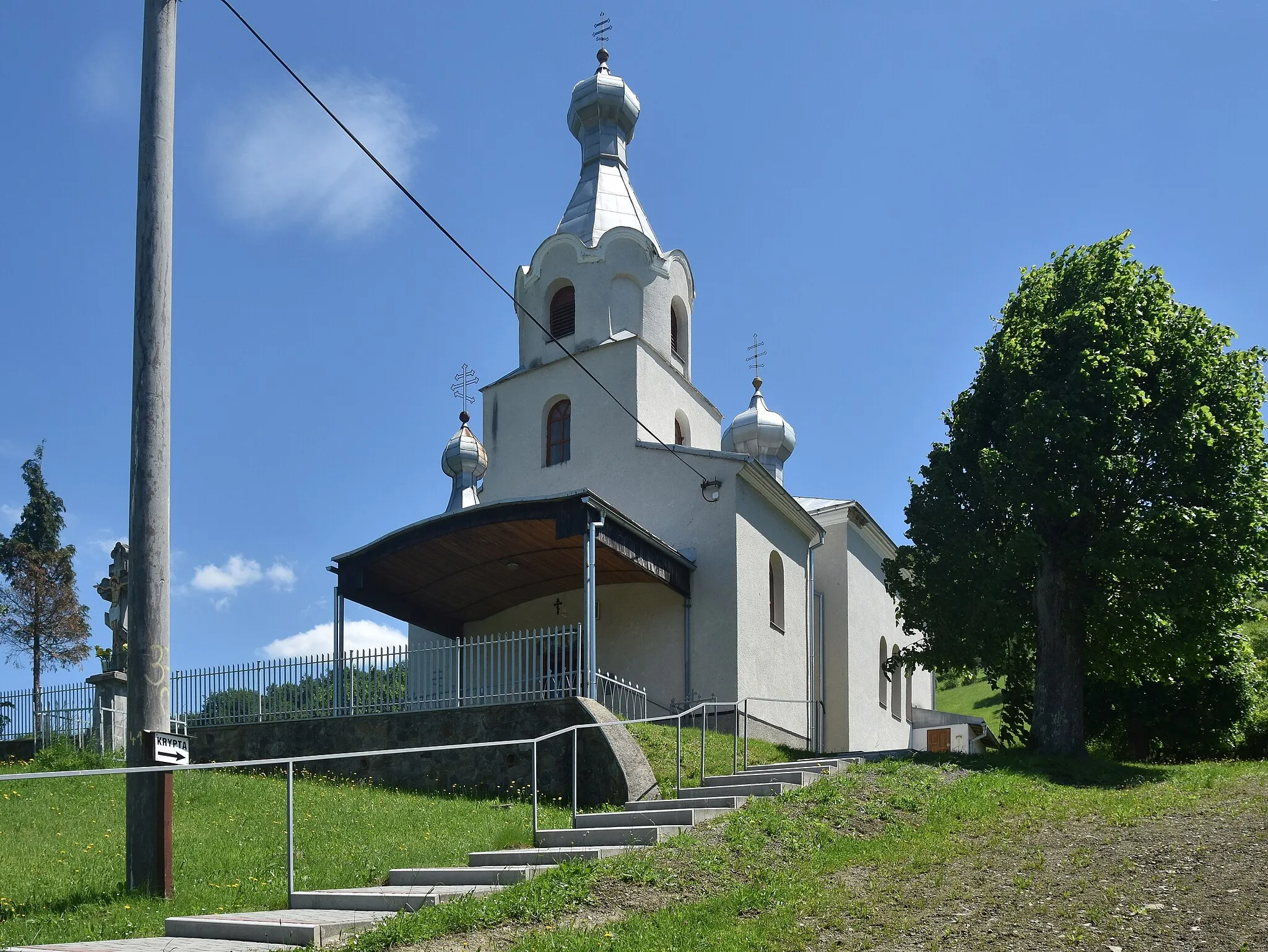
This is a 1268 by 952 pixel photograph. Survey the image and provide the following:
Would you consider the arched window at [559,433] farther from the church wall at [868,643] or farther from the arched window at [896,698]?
the arched window at [896,698]

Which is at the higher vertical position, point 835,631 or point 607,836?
point 835,631

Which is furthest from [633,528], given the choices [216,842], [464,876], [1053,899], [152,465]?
[1053,899]

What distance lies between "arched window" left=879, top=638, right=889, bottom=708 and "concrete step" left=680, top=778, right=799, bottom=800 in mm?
15353

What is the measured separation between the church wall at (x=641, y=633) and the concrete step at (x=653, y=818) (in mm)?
8666

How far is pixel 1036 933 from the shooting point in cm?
828

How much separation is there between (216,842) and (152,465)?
3.98 m

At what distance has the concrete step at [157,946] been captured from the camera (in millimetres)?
7375

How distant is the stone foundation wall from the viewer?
15031 mm

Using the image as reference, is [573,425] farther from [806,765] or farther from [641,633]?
[806,765]

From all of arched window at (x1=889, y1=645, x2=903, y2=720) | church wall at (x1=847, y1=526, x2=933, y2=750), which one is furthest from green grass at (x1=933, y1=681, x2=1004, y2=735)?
church wall at (x1=847, y1=526, x2=933, y2=750)

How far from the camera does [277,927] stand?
7.98 metres

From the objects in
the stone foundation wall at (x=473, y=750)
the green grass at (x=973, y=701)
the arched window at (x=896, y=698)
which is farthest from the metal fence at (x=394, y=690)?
the green grass at (x=973, y=701)

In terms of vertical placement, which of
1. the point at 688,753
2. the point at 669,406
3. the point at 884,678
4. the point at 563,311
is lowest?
the point at 688,753

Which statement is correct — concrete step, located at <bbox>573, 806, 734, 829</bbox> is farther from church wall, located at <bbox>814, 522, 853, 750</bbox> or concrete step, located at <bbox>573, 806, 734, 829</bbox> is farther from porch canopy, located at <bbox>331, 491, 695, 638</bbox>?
church wall, located at <bbox>814, 522, 853, 750</bbox>
